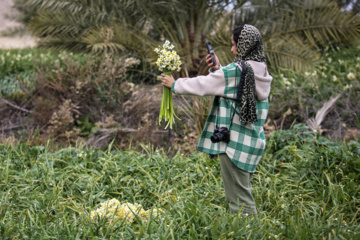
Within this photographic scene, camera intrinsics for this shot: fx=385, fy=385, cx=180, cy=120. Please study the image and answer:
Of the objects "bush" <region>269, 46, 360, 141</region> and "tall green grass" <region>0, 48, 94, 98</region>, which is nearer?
"bush" <region>269, 46, 360, 141</region>

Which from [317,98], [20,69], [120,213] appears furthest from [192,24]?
[120,213]

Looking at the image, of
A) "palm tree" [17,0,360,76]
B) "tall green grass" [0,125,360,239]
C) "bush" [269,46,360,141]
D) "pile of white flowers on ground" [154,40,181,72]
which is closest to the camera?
"tall green grass" [0,125,360,239]

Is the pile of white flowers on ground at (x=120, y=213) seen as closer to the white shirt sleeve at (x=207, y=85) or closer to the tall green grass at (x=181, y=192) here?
the tall green grass at (x=181, y=192)

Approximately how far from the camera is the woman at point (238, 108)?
2.67m

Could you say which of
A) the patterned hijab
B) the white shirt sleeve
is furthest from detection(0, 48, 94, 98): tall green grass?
the patterned hijab

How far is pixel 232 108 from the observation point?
2.75 meters

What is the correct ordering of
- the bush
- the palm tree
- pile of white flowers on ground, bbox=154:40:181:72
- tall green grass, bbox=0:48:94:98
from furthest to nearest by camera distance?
tall green grass, bbox=0:48:94:98, the palm tree, the bush, pile of white flowers on ground, bbox=154:40:181:72

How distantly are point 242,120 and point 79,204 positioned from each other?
5.21 ft

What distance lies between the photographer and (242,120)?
2684 millimetres

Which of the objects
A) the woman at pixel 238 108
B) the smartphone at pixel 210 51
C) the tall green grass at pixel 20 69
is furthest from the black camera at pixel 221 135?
the tall green grass at pixel 20 69

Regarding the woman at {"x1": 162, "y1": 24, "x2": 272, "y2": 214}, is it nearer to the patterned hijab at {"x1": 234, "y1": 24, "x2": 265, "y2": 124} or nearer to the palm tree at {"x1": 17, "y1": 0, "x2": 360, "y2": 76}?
the patterned hijab at {"x1": 234, "y1": 24, "x2": 265, "y2": 124}

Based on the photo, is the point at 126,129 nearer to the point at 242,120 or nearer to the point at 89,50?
the point at 89,50

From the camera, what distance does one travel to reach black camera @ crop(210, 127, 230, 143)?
2715 millimetres

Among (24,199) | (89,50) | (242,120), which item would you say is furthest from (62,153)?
(89,50)
